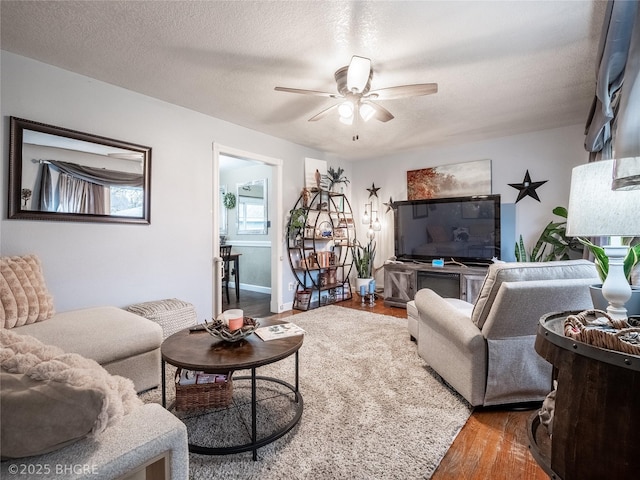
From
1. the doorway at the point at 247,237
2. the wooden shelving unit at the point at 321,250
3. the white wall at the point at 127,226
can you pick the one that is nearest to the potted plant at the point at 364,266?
the wooden shelving unit at the point at 321,250

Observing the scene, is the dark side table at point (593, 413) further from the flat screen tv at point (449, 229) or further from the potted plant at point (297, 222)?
the potted plant at point (297, 222)

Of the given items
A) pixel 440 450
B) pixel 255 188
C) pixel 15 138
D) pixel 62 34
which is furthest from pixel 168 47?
pixel 255 188

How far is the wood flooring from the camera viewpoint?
4.56 ft

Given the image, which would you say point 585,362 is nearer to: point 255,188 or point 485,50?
point 485,50

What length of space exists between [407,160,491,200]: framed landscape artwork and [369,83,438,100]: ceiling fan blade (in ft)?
8.60

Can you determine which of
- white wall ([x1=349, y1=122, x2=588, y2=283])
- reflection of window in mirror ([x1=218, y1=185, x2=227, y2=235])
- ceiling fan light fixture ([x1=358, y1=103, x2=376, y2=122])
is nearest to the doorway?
reflection of window in mirror ([x1=218, y1=185, x2=227, y2=235])

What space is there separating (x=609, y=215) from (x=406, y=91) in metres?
1.56

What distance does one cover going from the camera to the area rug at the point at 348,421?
55.4 inches

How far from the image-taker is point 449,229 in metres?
4.33

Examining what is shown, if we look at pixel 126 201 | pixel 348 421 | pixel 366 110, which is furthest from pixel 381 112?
pixel 126 201

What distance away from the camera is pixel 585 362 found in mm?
855

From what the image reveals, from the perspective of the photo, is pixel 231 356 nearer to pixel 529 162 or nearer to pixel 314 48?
pixel 314 48

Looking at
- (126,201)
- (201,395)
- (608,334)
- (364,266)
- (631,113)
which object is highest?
(631,113)

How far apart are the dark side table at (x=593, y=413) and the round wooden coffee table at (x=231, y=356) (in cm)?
108
